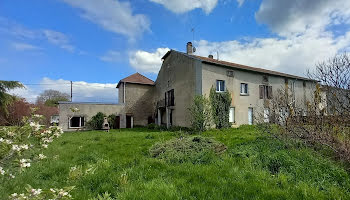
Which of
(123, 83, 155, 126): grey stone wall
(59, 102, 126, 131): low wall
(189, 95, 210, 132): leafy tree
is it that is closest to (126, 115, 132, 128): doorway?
(123, 83, 155, 126): grey stone wall

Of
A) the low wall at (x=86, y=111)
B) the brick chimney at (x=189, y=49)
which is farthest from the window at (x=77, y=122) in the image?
the brick chimney at (x=189, y=49)

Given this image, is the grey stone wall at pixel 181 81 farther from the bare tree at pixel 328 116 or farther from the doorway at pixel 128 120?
the bare tree at pixel 328 116

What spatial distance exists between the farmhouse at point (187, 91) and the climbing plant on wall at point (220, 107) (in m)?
0.67

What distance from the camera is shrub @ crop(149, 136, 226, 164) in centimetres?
540

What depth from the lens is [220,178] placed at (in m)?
3.96

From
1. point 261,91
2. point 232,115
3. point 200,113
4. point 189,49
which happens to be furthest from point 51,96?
point 261,91

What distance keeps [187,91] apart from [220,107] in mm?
3361

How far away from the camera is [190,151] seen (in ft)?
19.5

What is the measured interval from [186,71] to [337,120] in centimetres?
1253

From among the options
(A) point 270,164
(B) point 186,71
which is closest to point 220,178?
(A) point 270,164

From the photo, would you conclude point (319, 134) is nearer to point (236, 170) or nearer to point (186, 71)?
point (236, 170)

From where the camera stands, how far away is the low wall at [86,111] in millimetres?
20062

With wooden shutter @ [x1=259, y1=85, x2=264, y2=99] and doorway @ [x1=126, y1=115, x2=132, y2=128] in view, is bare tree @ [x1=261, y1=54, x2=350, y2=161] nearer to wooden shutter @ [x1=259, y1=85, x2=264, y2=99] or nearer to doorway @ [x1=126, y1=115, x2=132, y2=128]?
wooden shutter @ [x1=259, y1=85, x2=264, y2=99]

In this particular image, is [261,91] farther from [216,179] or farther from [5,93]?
[5,93]
